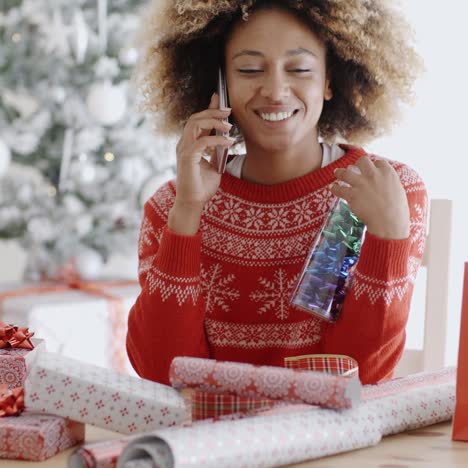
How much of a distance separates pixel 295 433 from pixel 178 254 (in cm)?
56

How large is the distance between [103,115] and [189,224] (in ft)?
6.52

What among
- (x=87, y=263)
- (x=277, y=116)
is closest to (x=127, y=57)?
(x=87, y=263)

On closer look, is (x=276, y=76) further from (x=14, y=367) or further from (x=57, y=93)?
(x=57, y=93)

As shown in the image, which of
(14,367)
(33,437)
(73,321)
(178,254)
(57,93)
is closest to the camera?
(33,437)

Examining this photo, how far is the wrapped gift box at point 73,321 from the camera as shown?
3.14 meters

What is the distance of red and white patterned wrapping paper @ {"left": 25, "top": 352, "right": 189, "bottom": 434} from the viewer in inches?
37.8

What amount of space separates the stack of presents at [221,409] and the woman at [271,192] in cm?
33

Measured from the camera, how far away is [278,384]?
3.06ft

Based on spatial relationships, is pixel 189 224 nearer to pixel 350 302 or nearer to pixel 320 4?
pixel 350 302

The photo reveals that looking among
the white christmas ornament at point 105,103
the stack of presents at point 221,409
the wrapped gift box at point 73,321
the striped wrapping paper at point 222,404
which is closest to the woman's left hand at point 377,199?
the stack of presents at point 221,409

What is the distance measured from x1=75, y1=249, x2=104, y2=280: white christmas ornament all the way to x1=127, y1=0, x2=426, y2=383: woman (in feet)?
6.01

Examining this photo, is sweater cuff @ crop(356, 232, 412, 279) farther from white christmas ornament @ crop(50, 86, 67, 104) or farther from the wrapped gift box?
white christmas ornament @ crop(50, 86, 67, 104)

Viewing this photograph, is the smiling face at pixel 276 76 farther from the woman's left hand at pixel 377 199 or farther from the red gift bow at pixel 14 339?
the red gift bow at pixel 14 339

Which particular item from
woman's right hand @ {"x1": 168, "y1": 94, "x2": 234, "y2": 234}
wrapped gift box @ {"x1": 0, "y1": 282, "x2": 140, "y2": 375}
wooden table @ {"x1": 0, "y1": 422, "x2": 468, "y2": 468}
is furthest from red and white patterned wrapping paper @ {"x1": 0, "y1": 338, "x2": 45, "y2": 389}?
wrapped gift box @ {"x1": 0, "y1": 282, "x2": 140, "y2": 375}
